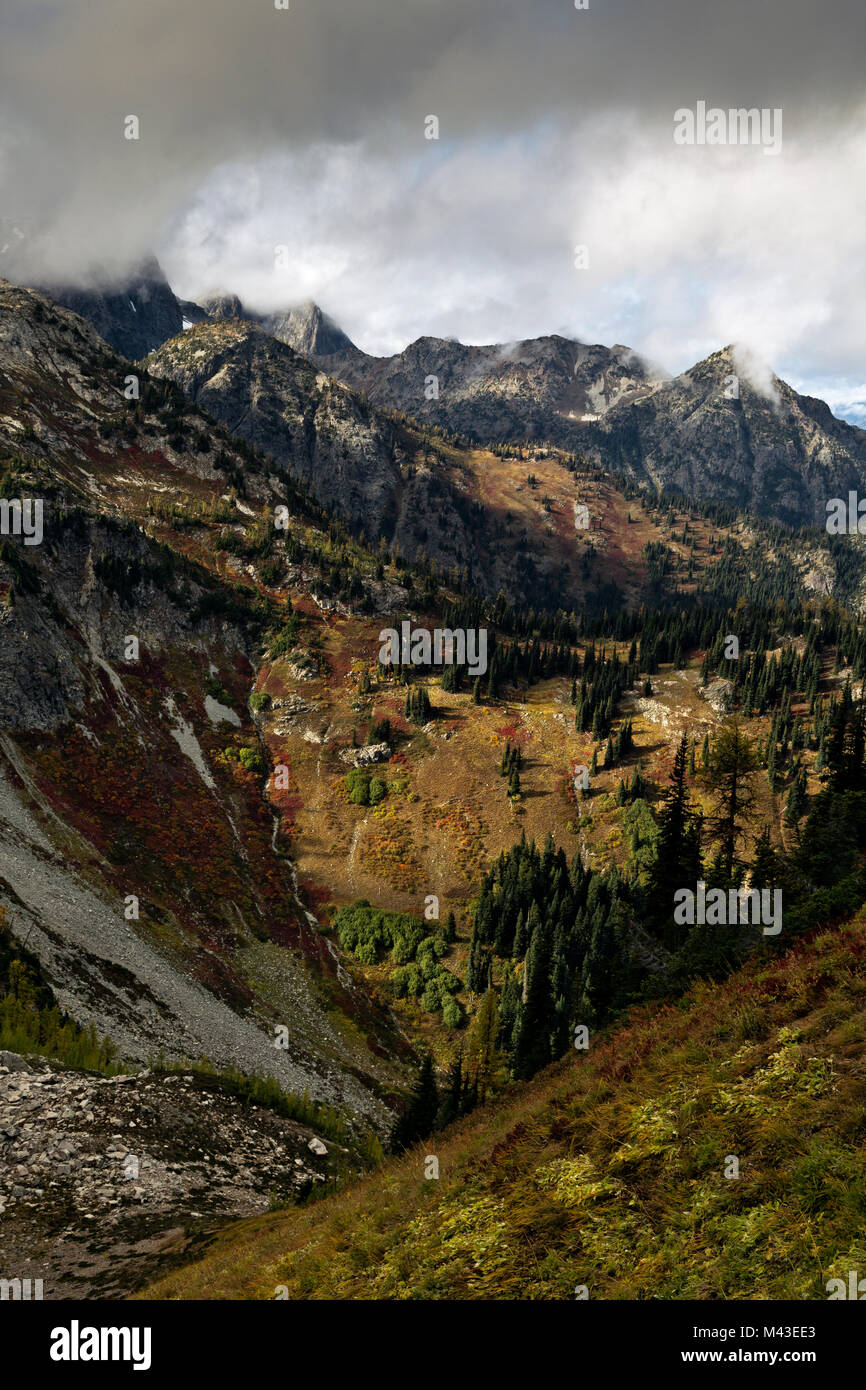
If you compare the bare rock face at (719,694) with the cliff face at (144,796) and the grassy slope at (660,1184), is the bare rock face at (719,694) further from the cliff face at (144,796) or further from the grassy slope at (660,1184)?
the grassy slope at (660,1184)

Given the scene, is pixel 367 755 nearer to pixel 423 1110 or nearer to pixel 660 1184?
pixel 423 1110

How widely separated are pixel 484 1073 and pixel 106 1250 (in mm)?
23838

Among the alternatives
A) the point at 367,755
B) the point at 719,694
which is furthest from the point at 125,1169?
the point at 719,694

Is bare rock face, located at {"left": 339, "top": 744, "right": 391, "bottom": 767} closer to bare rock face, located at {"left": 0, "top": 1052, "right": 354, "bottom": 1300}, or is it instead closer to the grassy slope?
bare rock face, located at {"left": 0, "top": 1052, "right": 354, "bottom": 1300}

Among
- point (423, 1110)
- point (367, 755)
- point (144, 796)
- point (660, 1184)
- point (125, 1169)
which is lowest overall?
point (423, 1110)

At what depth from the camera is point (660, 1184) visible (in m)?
9.24

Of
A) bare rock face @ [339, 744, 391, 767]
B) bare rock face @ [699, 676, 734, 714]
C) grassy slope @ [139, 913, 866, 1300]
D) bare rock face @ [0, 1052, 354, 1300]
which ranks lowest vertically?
bare rock face @ [0, 1052, 354, 1300]

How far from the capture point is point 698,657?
545ft

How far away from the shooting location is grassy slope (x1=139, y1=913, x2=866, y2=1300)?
760cm

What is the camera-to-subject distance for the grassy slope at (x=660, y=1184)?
7602mm

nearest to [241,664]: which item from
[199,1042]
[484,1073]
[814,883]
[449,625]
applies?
[449,625]

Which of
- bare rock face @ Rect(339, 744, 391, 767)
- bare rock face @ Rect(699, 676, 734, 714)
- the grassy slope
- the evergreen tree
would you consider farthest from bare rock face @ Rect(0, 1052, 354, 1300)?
bare rock face @ Rect(699, 676, 734, 714)

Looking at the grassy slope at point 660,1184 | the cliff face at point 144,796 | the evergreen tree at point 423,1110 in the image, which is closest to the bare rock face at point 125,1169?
the evergreen tree at point 423,1110
